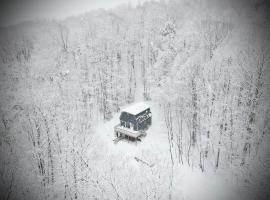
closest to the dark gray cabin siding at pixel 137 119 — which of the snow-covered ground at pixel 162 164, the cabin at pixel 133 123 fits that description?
the cabin at pixel 133 123

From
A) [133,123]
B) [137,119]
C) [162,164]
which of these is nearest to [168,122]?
[137,119]

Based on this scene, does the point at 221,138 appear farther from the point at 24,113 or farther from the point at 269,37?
the point at 24,113

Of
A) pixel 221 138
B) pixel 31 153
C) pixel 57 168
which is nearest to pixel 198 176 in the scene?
pixel 221 138

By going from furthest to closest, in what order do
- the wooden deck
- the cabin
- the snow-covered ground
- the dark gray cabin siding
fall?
the dark gray cabin siding, the cabin, the wooden deck, the snow-covered ground

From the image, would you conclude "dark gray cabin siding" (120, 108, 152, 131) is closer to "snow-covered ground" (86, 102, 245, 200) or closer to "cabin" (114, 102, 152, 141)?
"cabin" (114, 102, 152, 141)

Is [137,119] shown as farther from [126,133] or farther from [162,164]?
[162,164]

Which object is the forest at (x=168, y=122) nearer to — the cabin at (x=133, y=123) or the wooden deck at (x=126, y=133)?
the wooden deck at (x=126, y=133)

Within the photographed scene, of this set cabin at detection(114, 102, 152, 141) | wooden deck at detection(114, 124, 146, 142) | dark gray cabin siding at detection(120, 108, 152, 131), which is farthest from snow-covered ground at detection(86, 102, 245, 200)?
dark gray cabin siding at detection(120, 108, 152, 131)
